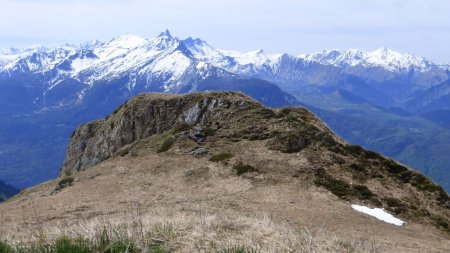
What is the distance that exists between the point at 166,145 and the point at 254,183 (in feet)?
43.3

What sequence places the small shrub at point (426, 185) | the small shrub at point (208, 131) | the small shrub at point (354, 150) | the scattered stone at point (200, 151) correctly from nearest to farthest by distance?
the small shrub at point (426, 185) < the small shrub at point (354, 150) < the scattered stone at point (200, 151) < the small shrub at point (208, 131)

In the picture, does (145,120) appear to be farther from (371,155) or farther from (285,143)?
(371,155)

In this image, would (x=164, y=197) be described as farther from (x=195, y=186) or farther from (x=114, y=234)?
(x=114, y=234)

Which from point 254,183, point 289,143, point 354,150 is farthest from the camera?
point 289,143

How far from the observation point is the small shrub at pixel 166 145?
155 feet

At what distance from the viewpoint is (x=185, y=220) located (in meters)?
14.4

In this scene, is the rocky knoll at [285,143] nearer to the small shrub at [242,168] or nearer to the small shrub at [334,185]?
the small shrub at [334,185]

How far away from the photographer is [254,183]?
1483 inches

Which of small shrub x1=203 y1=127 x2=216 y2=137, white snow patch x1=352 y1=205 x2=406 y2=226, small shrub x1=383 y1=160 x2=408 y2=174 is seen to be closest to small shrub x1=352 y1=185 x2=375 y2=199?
white snow patch x1=352 y1=205 x2=406 y2=226

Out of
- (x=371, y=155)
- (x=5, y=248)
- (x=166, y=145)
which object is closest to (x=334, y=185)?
(x=371, y=155)

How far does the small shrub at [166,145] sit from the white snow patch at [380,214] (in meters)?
20.2

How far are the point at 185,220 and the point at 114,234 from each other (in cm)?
327

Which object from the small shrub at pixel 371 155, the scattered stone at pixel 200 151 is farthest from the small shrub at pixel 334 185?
the scattered stone at pixel 200 151

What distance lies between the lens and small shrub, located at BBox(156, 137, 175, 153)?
47.3m
